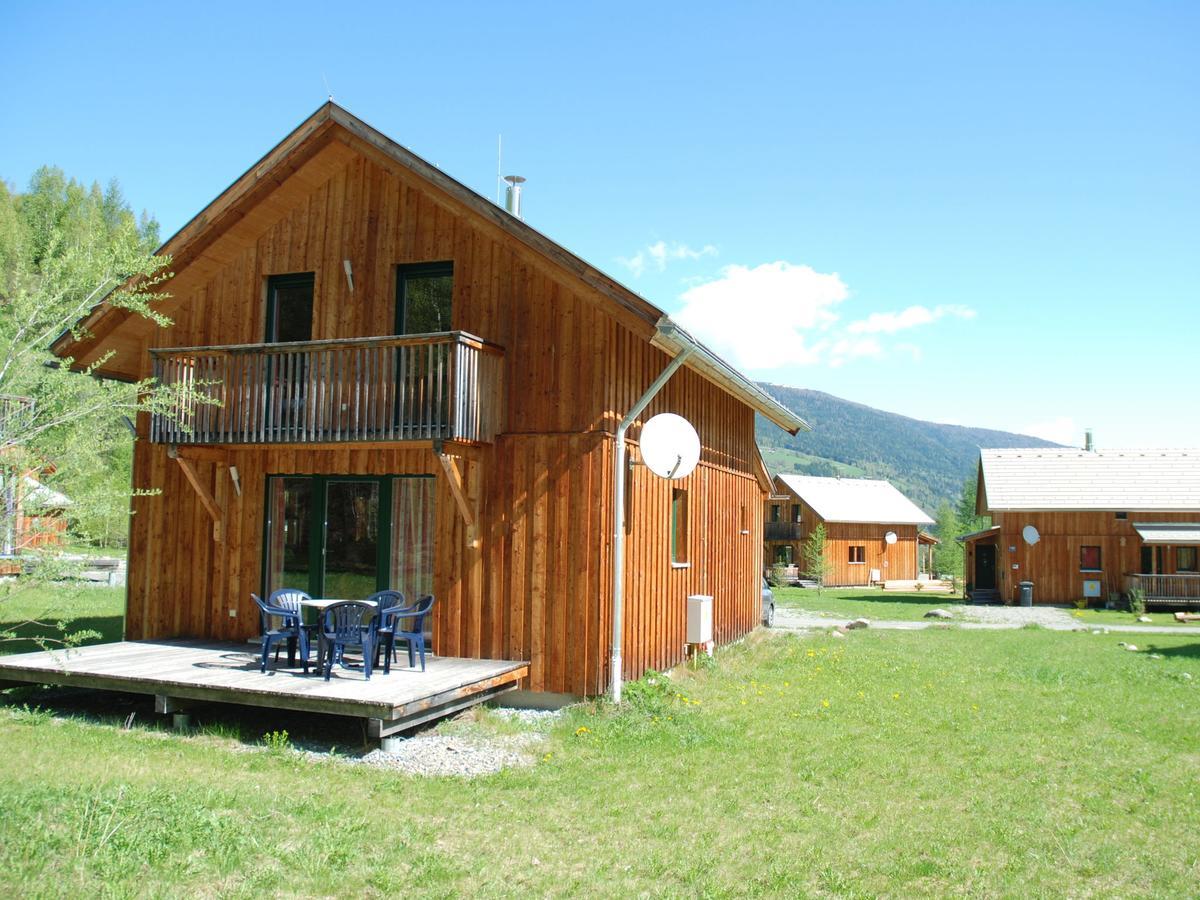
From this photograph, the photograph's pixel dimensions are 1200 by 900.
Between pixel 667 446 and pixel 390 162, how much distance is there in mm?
4952

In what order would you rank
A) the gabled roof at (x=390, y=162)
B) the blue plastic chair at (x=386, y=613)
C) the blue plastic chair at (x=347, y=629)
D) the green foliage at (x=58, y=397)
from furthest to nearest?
the gabled roof at (x=390, y=162) < the blue plastic chair at (x=386, y=613) < the blue plastic chair at (x=347, y=629) < the green foliage at (x=58, y=397)

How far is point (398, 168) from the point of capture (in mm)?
11508

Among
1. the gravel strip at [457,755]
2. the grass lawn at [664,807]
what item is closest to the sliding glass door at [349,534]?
the grass lawn at [664,807]

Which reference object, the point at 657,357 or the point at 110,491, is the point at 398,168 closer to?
the point at 657,357

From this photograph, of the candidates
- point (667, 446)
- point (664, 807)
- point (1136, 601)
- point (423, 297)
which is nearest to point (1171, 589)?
point (1136, 601)

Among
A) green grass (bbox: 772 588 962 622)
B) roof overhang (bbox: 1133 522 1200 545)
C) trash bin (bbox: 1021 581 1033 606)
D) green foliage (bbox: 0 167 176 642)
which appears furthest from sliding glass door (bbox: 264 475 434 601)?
roof overhang (bbox: 1133 522 1200 545)

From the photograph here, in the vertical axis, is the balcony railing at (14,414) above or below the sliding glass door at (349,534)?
above

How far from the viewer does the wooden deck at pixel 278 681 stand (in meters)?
8.55

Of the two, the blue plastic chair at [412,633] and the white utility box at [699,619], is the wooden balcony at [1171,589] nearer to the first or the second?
the white utility box at [699,619]

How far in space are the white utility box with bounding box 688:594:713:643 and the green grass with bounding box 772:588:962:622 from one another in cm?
1513

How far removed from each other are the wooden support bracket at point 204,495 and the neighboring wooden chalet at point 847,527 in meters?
40.5

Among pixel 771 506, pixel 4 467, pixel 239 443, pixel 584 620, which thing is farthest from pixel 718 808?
pixel 771 506

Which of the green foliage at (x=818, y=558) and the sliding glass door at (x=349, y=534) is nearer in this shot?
the sliding glass door at (x=349, y=534)

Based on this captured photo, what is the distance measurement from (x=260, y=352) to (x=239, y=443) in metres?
1.14
